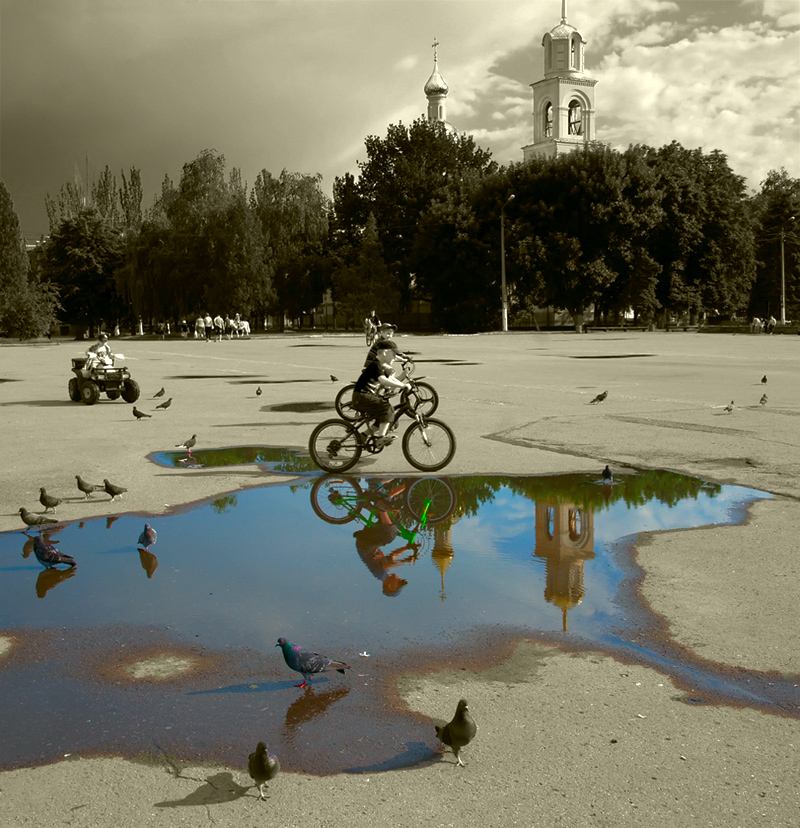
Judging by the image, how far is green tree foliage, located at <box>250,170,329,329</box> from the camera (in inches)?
2940

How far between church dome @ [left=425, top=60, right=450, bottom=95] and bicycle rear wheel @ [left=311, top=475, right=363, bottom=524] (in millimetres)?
116045

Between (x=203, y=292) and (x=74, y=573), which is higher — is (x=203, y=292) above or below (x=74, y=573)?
above

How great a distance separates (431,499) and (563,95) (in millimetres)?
94536

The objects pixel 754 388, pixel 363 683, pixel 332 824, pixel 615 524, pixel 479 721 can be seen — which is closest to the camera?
pixel 332 824

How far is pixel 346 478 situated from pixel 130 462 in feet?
8.58

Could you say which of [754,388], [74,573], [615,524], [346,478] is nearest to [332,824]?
[74,573]

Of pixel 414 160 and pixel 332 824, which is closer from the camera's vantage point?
pixel 332 824

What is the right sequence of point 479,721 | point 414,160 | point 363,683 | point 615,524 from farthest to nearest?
point 414,160 < point 615,524 < point 363,683 < point 479,721

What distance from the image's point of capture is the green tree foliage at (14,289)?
58.7m

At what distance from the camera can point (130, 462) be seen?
1048 cm

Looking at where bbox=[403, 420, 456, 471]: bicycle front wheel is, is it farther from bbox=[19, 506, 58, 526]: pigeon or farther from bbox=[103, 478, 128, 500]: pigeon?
bbox=[19, 506, 58, 526]: pigeon

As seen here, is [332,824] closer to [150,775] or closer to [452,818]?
[452,818]

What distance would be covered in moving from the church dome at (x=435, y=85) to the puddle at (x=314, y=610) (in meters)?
116

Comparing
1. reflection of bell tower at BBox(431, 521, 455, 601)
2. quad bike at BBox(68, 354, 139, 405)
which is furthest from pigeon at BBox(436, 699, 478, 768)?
quad bike at BBox(68, 354, 139, 405)
